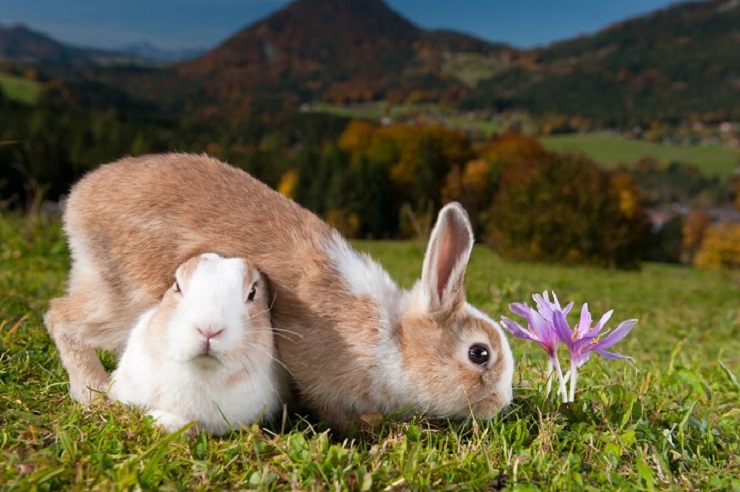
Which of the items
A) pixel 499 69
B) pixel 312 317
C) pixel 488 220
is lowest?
pixel 488 220

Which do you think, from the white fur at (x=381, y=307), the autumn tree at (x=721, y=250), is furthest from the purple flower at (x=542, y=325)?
the autumn tree at (x=721, y=250)

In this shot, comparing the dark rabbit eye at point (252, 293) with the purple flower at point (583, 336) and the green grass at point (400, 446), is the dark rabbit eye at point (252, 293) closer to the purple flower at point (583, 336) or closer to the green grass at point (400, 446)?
the green grass at point (400, 446)

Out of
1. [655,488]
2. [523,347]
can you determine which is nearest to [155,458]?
[655,488]

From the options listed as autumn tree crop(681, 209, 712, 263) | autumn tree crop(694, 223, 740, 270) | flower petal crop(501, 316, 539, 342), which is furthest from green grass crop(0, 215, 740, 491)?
autumn tree crop(681, 209, 712, 263)

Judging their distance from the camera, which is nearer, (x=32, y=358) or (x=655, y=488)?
(x=655, y=488)

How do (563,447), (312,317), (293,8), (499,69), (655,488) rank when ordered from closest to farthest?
1. (655,488)
2. (563,447)
3. (312,317)
4. (499,69)
5. (293,8)

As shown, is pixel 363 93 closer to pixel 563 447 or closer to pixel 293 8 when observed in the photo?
pixel 293 8

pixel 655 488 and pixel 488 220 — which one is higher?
pixel 655 488

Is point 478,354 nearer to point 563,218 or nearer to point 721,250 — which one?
point 563,218
